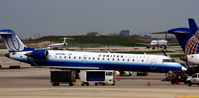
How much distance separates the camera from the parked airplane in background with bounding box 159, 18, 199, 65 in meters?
45.4

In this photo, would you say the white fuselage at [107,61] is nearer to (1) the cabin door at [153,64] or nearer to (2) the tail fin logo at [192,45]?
(1) the cabin door at [153,64]

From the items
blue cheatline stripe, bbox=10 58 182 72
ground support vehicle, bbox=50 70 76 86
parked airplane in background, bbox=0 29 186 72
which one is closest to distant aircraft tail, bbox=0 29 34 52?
parked airplane in background, bbox=0 29 186 72

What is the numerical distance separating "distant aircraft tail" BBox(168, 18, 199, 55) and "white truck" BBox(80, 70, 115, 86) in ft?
29.1

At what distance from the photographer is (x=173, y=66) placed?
51.1 m

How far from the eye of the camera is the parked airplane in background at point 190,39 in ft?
149

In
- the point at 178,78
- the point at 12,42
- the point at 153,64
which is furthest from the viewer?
the point at 12,42

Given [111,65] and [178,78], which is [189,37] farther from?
[111,65]

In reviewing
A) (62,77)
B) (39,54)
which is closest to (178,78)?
(62,77)

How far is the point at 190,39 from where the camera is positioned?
151 ft

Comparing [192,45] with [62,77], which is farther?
[192,45]

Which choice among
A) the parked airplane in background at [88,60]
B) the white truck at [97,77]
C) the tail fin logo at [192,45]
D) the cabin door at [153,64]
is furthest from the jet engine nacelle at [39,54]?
the tail fin logo at [192,45]

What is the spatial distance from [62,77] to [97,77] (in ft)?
12.0

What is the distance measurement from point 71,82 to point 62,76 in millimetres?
1094

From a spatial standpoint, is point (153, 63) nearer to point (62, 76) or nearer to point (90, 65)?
point (90, 65)
